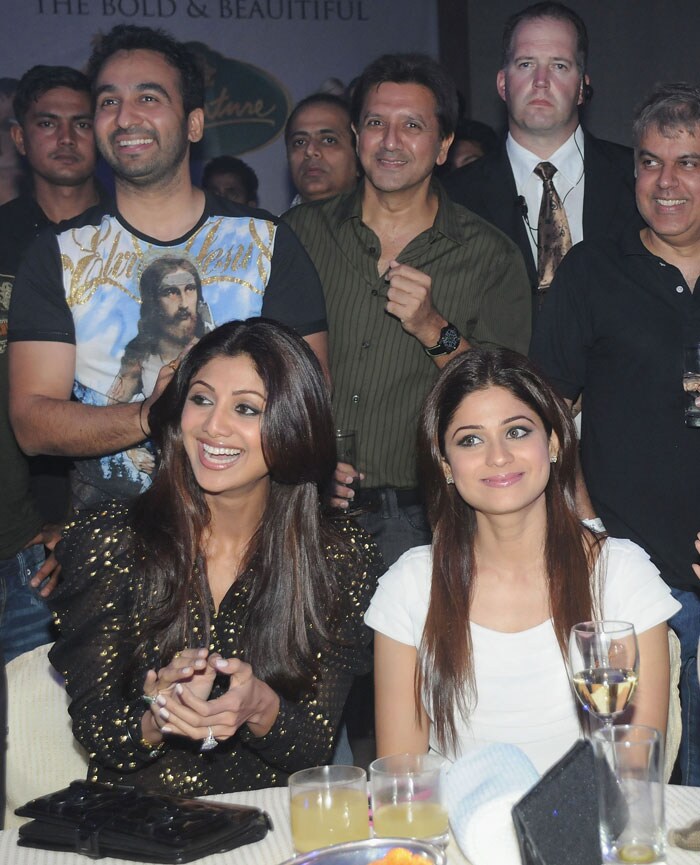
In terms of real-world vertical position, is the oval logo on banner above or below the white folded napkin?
above

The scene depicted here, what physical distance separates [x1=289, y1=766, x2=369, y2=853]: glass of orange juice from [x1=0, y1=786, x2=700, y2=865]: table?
7 centimetres

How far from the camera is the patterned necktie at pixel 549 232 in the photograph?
3.45 metres

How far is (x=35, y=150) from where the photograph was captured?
3.86 m

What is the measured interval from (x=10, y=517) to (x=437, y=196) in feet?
5.07

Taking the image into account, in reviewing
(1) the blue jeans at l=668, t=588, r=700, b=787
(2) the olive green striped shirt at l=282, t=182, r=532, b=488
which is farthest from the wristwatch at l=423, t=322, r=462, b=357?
(1) the blue jeans at l=668, t=588, r=700, b=787

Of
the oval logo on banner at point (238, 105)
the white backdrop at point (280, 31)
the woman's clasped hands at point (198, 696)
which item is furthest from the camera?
the oval logo on banner at point (238, 105)

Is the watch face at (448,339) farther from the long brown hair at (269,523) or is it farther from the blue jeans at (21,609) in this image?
the blue jeans at (21,609)

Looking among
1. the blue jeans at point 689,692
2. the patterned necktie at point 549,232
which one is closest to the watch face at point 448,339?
the patterned necktie at point 549,232

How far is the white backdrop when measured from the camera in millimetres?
4695

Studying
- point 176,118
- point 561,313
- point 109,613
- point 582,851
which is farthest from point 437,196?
point 582,851

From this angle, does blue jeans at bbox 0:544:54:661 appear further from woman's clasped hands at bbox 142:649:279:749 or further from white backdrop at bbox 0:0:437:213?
white backdrop at bbox 0:0:437:213

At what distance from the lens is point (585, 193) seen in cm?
354

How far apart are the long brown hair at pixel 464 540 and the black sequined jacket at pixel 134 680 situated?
7.2 inches

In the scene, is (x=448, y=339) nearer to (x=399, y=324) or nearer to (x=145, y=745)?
(x=399, y=324)
